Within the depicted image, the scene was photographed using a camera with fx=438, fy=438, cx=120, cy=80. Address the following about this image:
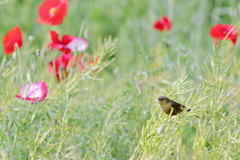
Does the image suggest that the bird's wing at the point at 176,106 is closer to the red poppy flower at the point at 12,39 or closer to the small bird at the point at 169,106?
the small bird at the point at 169,106

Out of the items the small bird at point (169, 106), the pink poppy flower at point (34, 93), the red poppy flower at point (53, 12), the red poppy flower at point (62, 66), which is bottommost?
the red poppy flower at point (62, 66)

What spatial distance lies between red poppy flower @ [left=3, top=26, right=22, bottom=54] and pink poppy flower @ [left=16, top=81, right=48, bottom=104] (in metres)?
0.27

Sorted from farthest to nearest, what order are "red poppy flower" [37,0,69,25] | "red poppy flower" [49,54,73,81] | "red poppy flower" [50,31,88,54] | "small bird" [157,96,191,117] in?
"red poppy flower" [49,54,73,81] → "red poppy flower" [37,0,69,25] → "red poppy flower" [50,31,88,54] → "small bird" [157,96,191,117]

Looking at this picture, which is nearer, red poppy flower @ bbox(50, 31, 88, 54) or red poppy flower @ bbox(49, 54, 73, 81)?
red poppy flower @ bbox(50, 31, 88, 54)

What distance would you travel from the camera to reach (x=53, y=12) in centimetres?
151

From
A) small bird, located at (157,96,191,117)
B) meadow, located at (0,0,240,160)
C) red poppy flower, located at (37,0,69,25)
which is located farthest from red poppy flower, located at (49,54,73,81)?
small bird, located at (157,96,191,117)

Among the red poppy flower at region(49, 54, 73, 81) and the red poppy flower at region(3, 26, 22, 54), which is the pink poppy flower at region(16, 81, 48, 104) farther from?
the red poppy flower at region(49, 54, 73, 81)

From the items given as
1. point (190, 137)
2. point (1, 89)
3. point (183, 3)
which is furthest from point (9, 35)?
point (183, 3)

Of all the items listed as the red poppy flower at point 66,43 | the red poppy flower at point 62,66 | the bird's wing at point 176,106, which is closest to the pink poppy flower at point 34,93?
the red poppy flower at point 66,43

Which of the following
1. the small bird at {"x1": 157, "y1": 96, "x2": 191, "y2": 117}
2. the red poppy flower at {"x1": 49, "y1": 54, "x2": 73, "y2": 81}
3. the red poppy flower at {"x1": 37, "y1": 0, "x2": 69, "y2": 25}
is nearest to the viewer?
the small bird at {"x1": 157, "y1": 96, "x2": 191, "y2": 117}

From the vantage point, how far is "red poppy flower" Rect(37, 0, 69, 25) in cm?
151

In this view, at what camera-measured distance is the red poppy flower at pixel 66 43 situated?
1368mm

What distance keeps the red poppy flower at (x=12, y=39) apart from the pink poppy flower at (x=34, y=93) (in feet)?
0.87

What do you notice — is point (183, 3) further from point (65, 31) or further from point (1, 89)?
point (1, 89)
